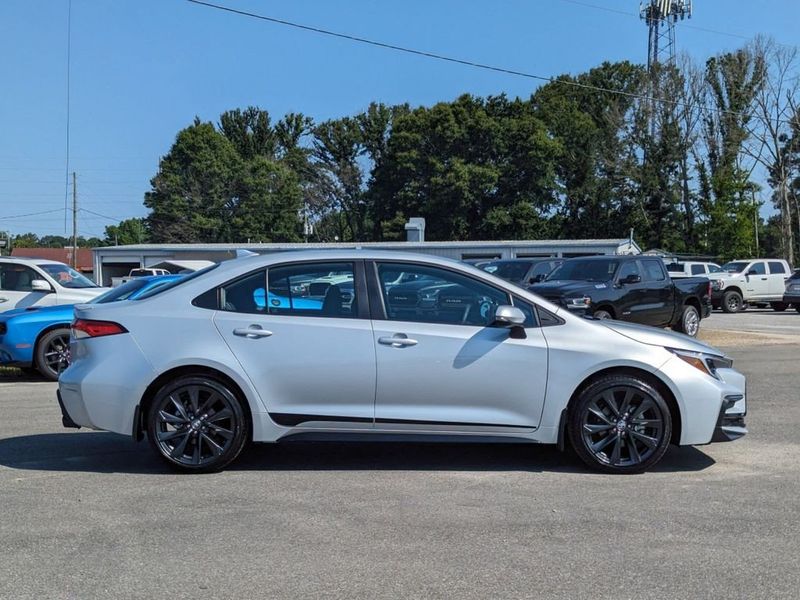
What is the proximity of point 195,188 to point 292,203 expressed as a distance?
29.8ft

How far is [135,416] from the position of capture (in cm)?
596

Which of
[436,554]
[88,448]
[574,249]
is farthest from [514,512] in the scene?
[574,249]

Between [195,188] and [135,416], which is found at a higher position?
[195,188]

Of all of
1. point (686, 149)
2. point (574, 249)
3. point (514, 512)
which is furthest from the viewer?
point (686, 149)

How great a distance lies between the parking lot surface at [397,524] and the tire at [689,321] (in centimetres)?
1047

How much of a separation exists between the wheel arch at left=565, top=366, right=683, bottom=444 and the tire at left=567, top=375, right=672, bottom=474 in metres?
0.03

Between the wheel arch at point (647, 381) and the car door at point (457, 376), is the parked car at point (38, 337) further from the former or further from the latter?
the wheel arch at point (647, 381)

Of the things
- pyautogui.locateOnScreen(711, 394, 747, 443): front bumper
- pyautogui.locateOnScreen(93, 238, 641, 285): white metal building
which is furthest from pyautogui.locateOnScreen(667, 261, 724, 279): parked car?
→ pyautogui.locateOnScreen(711, 394, 747, 443): front bumper

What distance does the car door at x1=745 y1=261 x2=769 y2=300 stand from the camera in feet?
96.4

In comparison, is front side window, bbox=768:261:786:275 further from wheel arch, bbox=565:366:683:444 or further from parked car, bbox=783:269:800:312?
wheel arch, bbox=565:366:683:444

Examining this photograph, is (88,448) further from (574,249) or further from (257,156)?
(257,156)

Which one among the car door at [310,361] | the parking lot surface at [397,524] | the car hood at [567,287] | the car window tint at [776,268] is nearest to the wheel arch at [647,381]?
the parking lot surface at [397,524]

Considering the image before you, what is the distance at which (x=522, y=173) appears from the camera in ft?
206

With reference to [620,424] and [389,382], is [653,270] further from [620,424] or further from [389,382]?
[389,382]
